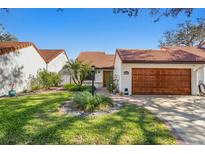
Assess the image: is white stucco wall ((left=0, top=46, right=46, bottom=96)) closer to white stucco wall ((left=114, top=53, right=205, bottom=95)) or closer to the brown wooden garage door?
white stucco wall ((left=114, top=53, right=205, bottom=95))

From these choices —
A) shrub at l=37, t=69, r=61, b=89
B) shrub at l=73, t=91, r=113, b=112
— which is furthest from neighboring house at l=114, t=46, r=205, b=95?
shrub at l=37, t=69, r=61, b=89

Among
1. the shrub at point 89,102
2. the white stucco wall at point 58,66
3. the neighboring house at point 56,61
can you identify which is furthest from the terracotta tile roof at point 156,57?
the white stucco wall at point 58,66

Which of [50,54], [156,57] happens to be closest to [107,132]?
[156,57]

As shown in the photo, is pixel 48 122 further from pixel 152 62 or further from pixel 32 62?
pixel 32 62

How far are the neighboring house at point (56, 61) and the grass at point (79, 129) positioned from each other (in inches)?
636

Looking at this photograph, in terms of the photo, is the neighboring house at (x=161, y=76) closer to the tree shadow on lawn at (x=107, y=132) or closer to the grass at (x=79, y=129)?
the grass at (x=79, y=129)

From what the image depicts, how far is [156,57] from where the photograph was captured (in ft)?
53.3

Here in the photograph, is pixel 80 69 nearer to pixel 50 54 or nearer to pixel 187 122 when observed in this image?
pixel 50 54

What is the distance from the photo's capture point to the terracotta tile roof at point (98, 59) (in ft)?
85.3

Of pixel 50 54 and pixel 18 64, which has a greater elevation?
pixel 50 54

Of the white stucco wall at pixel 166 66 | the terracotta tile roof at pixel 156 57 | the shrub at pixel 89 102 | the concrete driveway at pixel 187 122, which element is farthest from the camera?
the white stucco wall at pixel 166 66

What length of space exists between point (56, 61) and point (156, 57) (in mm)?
14496
